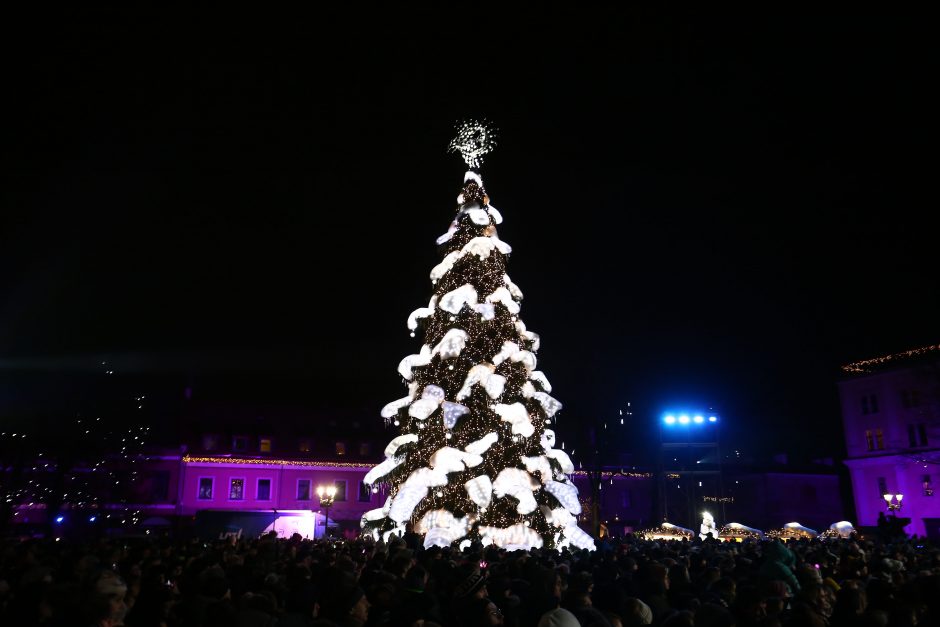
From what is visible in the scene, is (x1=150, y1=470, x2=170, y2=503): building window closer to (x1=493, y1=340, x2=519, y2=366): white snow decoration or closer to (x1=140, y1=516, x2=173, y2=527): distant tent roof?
(x1=140, y1=516, x2=173, y2=527): distant tent roof

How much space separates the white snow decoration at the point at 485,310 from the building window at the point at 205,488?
1465 inches

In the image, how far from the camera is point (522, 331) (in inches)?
918

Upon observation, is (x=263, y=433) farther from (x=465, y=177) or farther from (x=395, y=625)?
(x=395, y=625)

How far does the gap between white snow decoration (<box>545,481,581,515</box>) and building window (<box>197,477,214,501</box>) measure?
37467 mm

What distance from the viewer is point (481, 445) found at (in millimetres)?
20688

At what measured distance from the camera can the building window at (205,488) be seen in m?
51.0

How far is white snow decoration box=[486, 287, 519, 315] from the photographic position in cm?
2275

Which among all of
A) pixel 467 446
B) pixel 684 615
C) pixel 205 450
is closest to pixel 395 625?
pixel 684 615

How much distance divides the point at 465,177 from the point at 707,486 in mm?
47590

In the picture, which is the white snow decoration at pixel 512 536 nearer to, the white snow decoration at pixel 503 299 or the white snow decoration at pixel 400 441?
the white snow decoration at pixel 400 441

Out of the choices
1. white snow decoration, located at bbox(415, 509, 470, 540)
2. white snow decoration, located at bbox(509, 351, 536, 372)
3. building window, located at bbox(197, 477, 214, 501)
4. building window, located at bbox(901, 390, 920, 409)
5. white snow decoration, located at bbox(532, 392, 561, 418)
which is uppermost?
building window, located at bbox(901, 390, 920, 409)

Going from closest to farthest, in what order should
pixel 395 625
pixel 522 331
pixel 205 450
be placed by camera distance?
pixel 395 625, pixel 522 331, pixel 205 450

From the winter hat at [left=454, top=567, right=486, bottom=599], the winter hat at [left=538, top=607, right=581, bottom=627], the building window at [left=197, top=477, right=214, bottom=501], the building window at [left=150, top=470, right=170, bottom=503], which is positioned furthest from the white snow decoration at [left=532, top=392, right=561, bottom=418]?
the building window at [left=150, top=470, right=170, bottom=503]

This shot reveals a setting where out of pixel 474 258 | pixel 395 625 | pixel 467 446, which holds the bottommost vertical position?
pixel 395 625
